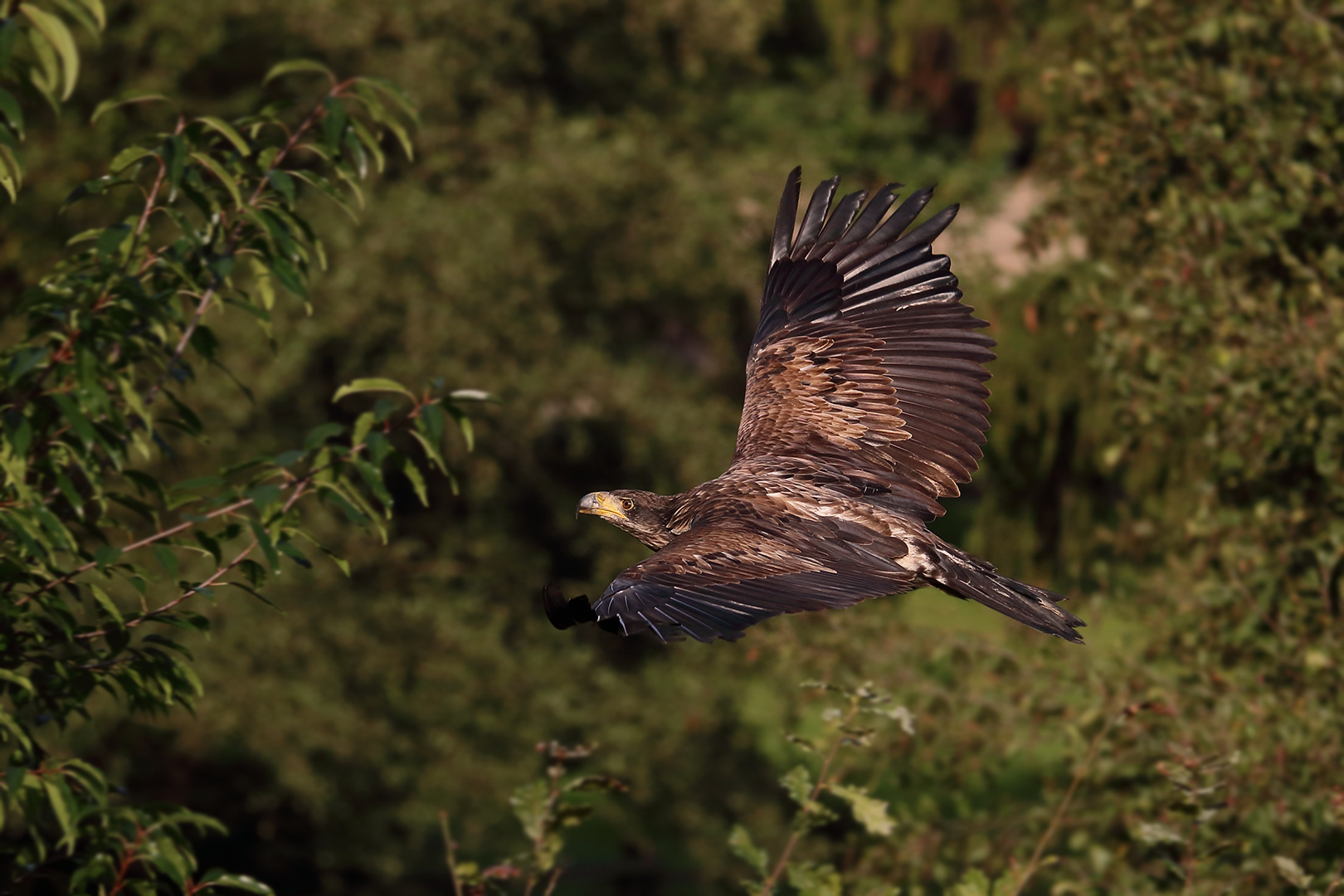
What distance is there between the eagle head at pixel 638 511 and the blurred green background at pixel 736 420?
1582 mm

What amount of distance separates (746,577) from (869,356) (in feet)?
7.40

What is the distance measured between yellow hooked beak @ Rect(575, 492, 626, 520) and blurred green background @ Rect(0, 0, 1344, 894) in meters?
1.69

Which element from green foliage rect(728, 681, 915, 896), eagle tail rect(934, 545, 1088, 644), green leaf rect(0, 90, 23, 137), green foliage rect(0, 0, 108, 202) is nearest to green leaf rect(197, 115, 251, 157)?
green foliage rect(0, 0, 108, 202)

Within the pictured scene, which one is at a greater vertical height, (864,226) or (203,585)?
(864,226)

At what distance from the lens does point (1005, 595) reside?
197 inches

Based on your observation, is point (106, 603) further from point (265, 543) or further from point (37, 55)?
point (37, 55)

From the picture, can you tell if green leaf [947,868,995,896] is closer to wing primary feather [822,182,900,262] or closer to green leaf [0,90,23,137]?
green leaf [0,90,23,137]

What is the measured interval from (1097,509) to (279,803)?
9.23m

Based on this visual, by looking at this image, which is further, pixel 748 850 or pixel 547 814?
pixel 547 814

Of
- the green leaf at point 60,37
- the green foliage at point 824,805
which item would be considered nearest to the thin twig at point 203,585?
the green leaf at point 60,37

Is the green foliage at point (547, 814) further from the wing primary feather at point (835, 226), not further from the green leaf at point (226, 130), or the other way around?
the wing primary feather at point (835, 226)

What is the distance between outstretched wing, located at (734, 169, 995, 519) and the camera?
6.13m

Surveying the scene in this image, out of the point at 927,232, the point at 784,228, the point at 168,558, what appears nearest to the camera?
the point at 168,558

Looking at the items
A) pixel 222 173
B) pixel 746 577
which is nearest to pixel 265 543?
pixel 222 173
